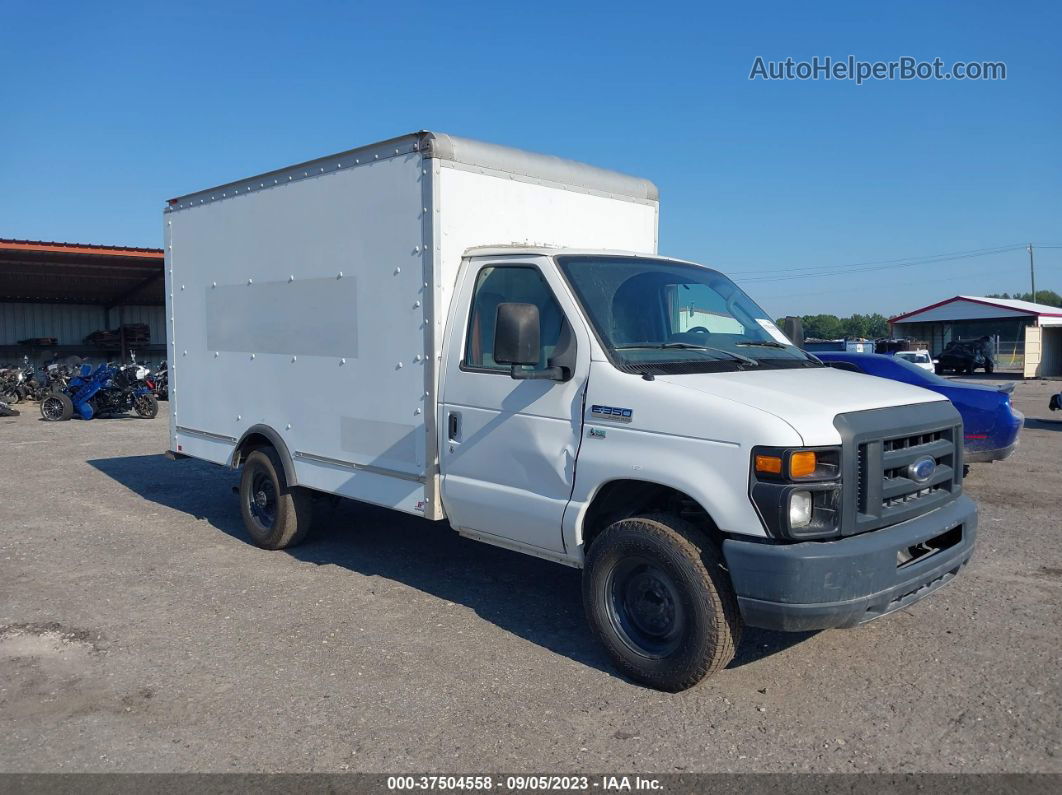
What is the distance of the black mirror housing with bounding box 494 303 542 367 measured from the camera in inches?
180

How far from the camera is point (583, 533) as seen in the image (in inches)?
190

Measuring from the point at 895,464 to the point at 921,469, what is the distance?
25 cm

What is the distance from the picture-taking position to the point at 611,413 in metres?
4.56

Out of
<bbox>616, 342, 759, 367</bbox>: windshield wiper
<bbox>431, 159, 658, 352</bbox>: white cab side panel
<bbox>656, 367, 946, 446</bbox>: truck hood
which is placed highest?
<bbox>431, 159, 658, 352</bbox>: white cab side panel

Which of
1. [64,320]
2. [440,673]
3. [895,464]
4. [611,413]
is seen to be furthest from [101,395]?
[895,464]

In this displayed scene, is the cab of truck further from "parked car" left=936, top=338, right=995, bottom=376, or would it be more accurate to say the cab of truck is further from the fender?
"parked car" left=936, top=338, right=995, bottom=376

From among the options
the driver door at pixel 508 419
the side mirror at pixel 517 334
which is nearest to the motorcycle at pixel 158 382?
the driver door at pixel 508 419

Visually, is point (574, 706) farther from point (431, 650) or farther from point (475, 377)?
point (475, 377)

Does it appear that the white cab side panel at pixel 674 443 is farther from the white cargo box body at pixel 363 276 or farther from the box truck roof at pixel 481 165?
A: the box truck roof at pixel 481 165

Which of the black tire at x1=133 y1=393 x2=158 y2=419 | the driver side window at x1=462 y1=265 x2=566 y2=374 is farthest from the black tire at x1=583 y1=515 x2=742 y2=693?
the black tire at x1=133 y1=393 x2=158 y2=419

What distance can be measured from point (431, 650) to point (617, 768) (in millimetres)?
1655

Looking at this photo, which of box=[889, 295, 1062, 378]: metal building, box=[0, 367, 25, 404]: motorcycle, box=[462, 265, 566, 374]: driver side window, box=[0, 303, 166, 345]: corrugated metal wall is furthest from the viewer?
box=[889, 295, 1062, 378]: metal building

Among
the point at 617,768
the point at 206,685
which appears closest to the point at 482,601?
the point at 206,685

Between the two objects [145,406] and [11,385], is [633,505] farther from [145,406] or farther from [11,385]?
[11,385]
